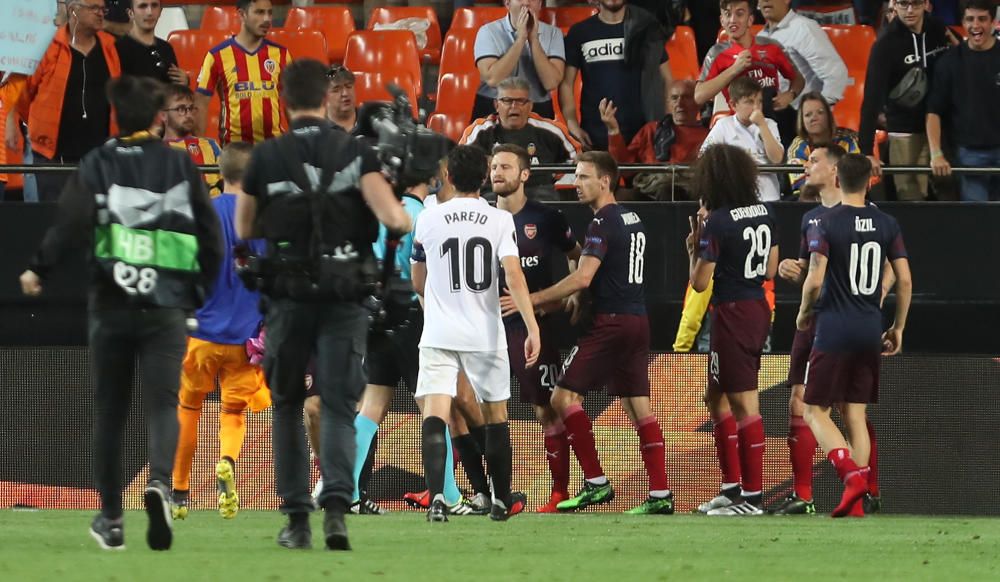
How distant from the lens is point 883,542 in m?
7.04

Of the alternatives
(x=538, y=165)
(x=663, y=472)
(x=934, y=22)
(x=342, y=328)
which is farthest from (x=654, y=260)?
(x=342, y=328)

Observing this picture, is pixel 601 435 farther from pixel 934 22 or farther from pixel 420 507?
pixel 934 22

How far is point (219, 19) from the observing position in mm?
15031

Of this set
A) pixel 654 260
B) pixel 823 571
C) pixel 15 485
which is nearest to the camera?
pixel 823 571

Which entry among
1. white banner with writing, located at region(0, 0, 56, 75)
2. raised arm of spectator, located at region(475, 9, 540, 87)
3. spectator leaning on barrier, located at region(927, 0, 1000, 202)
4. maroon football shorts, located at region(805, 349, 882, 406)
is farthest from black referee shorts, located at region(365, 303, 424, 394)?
spectator leaning on barrier, located at region(927, 0, 1000, 202)

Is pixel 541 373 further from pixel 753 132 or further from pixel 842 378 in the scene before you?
pixel 753 132

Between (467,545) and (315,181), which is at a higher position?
(315,181)

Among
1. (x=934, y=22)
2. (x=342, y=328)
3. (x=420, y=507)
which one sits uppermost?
(x=934, y=22)

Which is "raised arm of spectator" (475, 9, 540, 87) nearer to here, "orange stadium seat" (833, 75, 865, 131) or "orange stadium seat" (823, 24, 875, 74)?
"orange stadium seat" (833, 75, 865, 131)

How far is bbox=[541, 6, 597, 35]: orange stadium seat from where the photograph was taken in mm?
13719

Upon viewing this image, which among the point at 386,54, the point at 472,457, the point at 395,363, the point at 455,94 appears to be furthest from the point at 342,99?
the point at 386,54

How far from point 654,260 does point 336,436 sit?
514 centimetres

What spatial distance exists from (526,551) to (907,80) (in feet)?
19.7

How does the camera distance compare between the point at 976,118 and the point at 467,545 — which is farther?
the point at 976,118
